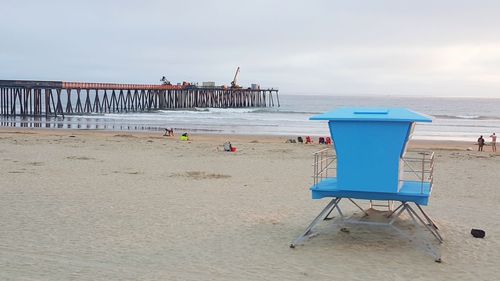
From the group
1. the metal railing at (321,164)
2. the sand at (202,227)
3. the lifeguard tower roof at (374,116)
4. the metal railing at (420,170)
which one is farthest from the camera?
the metal railing at (321,164)

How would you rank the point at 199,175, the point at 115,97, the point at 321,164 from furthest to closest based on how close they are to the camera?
the point at 115,97 → the point at 199,175 → the point at 321,164

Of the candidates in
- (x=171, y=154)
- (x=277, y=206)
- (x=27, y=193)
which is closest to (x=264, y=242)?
(x=277, y=206)

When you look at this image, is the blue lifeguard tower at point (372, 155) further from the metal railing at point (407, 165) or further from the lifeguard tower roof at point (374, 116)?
the metal railing at point (407, 165)

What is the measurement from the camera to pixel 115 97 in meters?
56.8

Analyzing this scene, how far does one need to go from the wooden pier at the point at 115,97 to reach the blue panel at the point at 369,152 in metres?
41.8

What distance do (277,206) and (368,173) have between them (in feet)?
10.4

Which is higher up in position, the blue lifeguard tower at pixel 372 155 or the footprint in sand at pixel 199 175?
the blue lifeguard tower at pixel 372 155

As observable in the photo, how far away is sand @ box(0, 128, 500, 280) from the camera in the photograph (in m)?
5.77

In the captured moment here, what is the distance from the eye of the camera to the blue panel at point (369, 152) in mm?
6195

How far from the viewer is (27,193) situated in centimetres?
996

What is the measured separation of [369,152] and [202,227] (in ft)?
8.54

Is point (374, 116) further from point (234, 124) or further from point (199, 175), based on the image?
point (234, 124)

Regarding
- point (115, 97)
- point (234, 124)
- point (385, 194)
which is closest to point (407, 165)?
point (385, 194)

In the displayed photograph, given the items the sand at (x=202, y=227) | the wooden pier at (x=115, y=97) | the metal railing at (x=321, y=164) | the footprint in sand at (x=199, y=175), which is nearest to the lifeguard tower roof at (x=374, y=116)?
the metal railing at (x=321, y=164)
